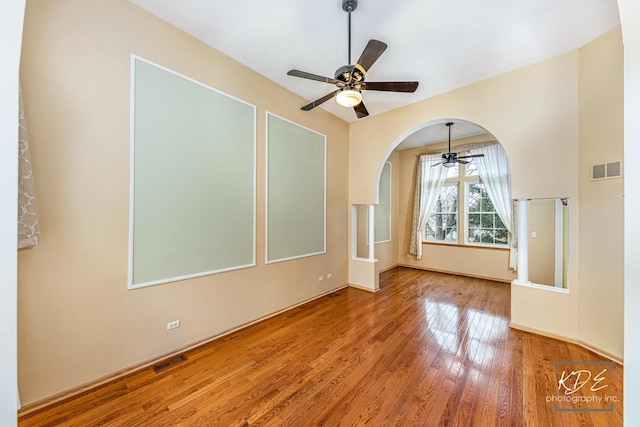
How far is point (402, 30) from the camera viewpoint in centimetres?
243

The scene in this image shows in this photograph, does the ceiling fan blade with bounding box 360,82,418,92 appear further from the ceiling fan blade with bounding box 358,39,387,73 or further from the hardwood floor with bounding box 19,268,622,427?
the hardwood floor with bounding box 19,268,622,427

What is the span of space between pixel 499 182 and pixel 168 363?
247 inches

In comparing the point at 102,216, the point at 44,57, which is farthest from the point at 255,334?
the point at 44,57

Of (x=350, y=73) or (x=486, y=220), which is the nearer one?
(x=350, y=73)

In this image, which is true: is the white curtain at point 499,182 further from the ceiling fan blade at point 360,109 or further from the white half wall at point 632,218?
the white half wall at point 632,218

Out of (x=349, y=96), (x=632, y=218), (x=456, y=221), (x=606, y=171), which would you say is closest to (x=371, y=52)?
(x=349, y=96)

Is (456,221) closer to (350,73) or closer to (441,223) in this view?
(441,223)

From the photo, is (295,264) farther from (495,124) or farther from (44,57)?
(495,124)

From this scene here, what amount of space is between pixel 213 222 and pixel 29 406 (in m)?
1.85

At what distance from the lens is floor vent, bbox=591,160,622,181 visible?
7.68 ft

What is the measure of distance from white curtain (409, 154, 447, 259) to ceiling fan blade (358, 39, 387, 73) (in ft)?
14.0

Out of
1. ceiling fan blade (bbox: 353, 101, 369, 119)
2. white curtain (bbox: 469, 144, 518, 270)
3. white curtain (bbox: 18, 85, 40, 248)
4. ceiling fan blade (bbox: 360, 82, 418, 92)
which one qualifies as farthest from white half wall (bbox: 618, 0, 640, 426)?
white curtain (bbox: 469, 144, 518, 270)

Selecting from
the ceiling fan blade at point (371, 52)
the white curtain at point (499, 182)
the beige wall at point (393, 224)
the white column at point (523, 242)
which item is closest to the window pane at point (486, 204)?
the white curtain at point (499, 182)

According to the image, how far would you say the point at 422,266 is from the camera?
20.3 feet
